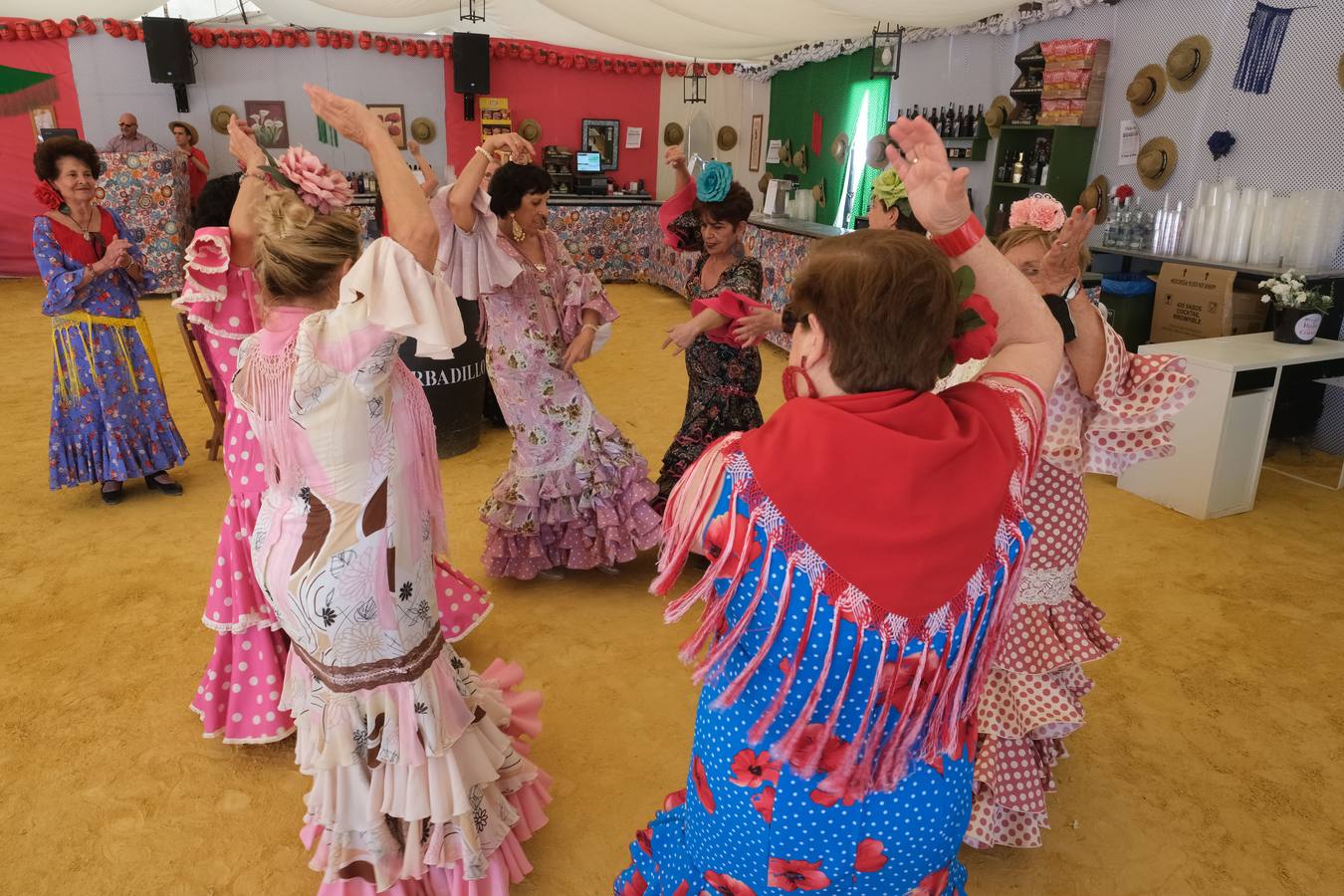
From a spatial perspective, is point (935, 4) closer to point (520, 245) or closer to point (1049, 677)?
point (520, 245)

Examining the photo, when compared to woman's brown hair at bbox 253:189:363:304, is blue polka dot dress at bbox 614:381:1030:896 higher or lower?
lower

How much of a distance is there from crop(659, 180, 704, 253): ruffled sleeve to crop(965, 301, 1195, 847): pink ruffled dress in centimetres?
171

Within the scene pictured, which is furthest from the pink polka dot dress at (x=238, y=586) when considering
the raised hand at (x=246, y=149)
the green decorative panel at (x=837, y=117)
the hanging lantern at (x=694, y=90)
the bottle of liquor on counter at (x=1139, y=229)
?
the hanging lantern at (x=694, y=90)

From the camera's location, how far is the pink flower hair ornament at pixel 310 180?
6.20 ft

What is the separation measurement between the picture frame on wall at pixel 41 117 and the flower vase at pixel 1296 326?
11.5m

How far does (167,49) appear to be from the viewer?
902 cm

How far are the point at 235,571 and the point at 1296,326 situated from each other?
4.95 m

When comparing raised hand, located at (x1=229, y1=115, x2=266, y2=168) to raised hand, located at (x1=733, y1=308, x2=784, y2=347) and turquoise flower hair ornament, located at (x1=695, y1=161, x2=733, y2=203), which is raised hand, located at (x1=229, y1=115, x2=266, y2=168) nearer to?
raised hand, located at (x1=733, y1=308, x2=784, y2=347)

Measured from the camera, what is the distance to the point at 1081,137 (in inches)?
234

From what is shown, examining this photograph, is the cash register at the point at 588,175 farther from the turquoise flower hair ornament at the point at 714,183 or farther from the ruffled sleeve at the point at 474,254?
the ruffled sleeve at the point at 474,254

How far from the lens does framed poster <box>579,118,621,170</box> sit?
11094 millimetres

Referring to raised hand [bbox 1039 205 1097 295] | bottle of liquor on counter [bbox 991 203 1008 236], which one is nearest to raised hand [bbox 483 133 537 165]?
raised hand [bbox 1039 205 1097 295]

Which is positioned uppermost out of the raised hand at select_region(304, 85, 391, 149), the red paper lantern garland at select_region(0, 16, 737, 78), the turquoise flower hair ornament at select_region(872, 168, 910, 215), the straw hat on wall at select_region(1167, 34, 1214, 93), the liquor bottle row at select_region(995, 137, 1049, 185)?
the red paper lantern garland at select_region(0, 16, 737, 78)

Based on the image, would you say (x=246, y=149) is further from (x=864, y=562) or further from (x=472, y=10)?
(x=472, y=10)
